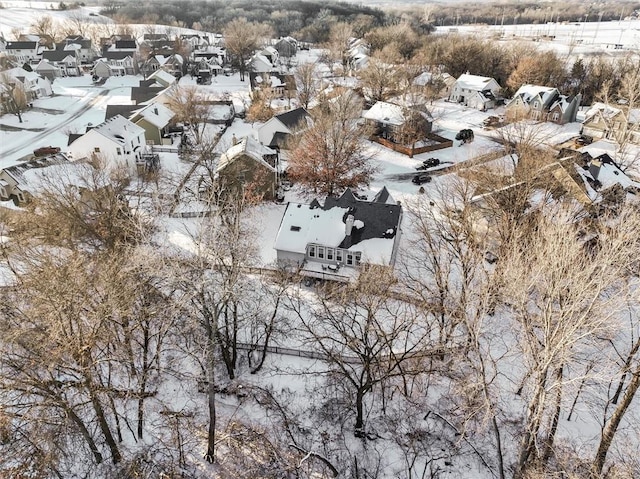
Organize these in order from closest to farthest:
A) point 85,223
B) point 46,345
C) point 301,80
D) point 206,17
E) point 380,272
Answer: point 46,345 < point 380,272 < point 85,223 < point 301,80 < point 206,17

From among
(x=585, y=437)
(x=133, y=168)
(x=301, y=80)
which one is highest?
(x=301, y=80)

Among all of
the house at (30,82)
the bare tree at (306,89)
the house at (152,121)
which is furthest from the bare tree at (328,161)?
the house at (30,82)

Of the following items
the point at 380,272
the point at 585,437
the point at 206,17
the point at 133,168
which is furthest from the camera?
the point at 206,17

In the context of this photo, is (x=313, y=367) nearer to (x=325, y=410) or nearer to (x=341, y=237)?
(x=325, y=410)

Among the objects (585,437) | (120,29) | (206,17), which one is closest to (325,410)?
(585,437)

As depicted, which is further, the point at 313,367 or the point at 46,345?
the point at 313,367

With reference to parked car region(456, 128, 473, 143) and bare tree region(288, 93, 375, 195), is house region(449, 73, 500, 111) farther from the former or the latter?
bare tree region(288, 93, 375, 195)
